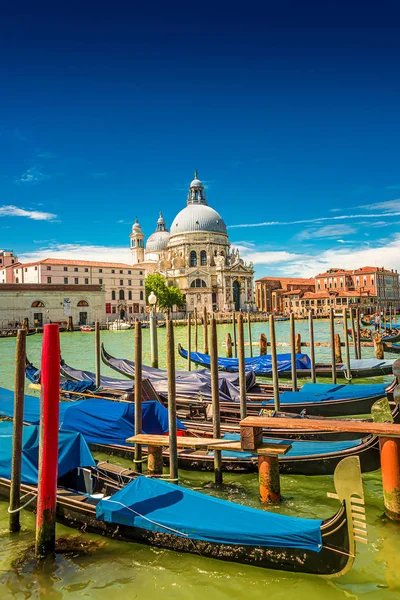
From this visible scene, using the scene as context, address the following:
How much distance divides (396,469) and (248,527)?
1425 millimetres

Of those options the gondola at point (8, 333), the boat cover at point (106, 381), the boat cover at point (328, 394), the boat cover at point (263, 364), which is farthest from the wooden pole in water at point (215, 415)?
the gondola at point (8, 333)

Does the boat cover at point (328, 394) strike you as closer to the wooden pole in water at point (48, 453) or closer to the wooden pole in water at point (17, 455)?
the wooden pole in water at point (17, 455)

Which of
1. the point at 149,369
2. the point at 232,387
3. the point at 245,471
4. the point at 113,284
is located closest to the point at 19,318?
the point at 113,284

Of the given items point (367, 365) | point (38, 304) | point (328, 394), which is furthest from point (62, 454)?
point (38, 304)

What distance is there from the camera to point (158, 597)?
127 inches

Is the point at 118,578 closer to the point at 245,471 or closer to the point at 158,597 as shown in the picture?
the point at 158,597

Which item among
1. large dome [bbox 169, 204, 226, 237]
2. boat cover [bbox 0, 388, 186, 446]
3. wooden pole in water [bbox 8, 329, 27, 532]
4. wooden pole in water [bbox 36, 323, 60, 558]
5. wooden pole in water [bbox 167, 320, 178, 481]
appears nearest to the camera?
wooden pole in water [bbox 36, 323, 60, 558]

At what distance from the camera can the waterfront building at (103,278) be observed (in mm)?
40062

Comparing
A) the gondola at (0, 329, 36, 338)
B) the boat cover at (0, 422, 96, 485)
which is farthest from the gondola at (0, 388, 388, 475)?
the gondola at (0, 329, 36, 338)

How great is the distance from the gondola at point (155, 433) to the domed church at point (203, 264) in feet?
156

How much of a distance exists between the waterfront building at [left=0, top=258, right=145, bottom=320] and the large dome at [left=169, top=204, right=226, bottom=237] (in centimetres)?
1402

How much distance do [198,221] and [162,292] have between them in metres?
11.9

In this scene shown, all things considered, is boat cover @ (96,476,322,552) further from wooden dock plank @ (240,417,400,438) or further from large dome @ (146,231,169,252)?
large dome @ (146,231,169,252)

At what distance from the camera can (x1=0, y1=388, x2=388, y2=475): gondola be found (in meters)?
4.77
